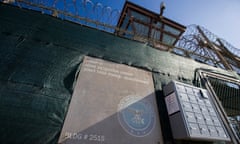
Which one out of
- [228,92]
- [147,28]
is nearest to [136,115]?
[228,92]

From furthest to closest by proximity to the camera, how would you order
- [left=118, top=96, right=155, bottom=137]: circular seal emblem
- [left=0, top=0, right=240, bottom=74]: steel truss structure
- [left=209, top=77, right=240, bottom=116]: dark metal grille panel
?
[left=209, top=77, right=240, bottom=116]: dark metal grille panel → [left=0, top=0, right=240, bottom=74]: steel truss structure → [left=118, top=96, right=155, bottom=137]: circular seal emblem

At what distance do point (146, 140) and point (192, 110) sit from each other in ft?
2.89

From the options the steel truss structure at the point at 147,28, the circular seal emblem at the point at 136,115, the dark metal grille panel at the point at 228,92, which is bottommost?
the circular seal emblem at the point at 136,115

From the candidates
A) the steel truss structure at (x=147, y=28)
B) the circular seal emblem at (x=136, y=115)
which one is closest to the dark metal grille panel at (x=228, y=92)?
the steel truss structure at (x=147, y=28)

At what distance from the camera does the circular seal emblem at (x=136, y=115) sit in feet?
5.57

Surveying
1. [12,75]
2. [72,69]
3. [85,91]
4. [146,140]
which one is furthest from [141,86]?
[12,75]

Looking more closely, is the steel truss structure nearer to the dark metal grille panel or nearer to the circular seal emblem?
the dark metal grille panel

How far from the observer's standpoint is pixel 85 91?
175cm

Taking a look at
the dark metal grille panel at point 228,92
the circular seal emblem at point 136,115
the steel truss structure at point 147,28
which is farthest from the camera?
the dark metal grille panel at point 228,92

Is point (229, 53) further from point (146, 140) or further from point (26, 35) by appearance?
point (26, 35)

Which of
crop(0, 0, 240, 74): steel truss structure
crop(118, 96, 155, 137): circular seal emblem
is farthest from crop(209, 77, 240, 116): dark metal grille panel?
crop(118, 96, 155, 137): circular seal emblem

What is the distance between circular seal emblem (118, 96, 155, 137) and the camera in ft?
5.57

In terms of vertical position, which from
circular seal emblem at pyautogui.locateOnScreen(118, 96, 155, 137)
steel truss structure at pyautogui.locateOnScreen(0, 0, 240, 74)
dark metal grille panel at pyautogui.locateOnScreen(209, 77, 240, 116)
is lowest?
circular seal emblem at pyautogui.locateOnScreen(118, 96, 155, 137)

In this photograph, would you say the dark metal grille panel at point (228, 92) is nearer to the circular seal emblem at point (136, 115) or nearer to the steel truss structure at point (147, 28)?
the steel truss structure at point (147, 28)
